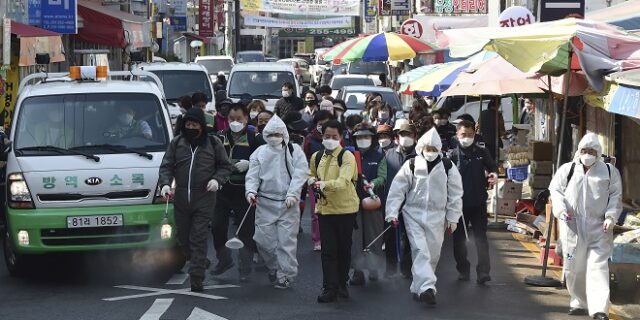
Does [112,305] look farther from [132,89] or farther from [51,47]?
[51,47]

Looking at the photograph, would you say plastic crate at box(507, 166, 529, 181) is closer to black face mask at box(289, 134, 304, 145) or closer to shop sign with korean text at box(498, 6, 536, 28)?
shop sign with korean text at box(498, 6, 536, 28)

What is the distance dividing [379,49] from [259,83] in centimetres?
340

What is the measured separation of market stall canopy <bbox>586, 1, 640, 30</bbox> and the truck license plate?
309 inches

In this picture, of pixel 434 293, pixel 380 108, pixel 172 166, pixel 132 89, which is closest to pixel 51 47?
pixel 380 108

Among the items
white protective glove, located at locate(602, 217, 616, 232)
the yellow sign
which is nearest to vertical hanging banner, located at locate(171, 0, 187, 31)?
the yellow sign

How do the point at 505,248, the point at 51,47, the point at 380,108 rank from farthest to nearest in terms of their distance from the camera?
1. the point at 51,47
2. the point at 380,108
3. the point at 505,248

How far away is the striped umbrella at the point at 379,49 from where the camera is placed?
873 inches

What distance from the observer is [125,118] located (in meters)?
11.9

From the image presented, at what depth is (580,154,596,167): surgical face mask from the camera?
32.7 feet

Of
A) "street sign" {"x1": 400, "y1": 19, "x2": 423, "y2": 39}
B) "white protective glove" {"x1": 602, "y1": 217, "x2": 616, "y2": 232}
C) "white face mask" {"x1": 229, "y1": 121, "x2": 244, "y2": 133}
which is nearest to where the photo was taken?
"white protective glove" {"x1": 602, "y1": 217, "x2": 616, "y2": 232}

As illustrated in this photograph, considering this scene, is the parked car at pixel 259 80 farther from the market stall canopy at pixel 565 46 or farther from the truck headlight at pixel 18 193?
the truck headlight at pixel 18 193

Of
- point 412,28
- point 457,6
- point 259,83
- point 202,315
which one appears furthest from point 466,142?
point 457,6

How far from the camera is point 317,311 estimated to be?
9984mm

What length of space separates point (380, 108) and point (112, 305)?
27.8ft
